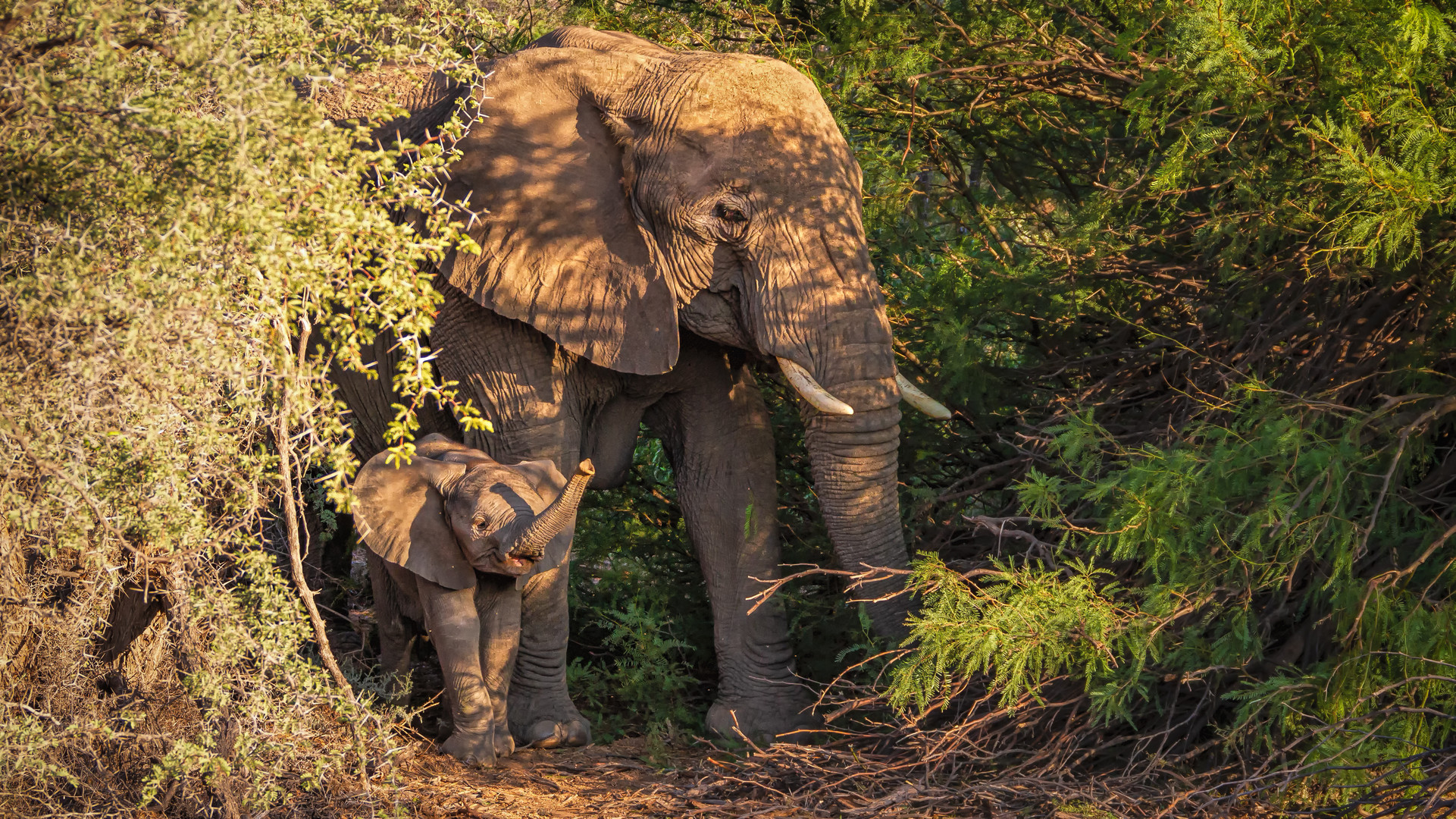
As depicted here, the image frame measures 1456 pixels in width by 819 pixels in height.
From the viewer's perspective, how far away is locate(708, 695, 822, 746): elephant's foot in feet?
21.7

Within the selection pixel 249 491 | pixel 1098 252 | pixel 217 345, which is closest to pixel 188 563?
pixel 249 491

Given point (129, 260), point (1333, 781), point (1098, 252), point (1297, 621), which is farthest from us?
point (1098, 252)

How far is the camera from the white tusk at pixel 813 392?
237 inches

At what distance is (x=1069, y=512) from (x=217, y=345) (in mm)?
3336

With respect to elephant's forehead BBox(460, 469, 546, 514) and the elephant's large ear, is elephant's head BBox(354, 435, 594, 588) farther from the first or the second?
the elephant's large ear

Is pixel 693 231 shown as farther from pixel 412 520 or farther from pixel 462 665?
pixel 462 665

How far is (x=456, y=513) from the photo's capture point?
594 cm

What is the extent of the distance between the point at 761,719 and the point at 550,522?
1.62m

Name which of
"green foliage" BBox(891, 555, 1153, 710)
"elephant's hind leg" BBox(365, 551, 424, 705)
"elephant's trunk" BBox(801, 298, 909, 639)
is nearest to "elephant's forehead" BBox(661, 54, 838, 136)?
"elephant's trunk" BBox(801, 298, 909, 639)

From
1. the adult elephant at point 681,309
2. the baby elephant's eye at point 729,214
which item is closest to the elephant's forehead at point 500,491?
the adult elephant at point 681,309

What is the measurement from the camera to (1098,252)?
6.31 meters

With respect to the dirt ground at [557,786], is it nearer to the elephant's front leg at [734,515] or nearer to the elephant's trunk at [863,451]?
the elephant's front leg at [734,515]

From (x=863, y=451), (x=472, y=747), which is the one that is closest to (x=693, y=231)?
(x=863, y=451)

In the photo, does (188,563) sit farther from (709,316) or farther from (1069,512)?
(1069,512)
